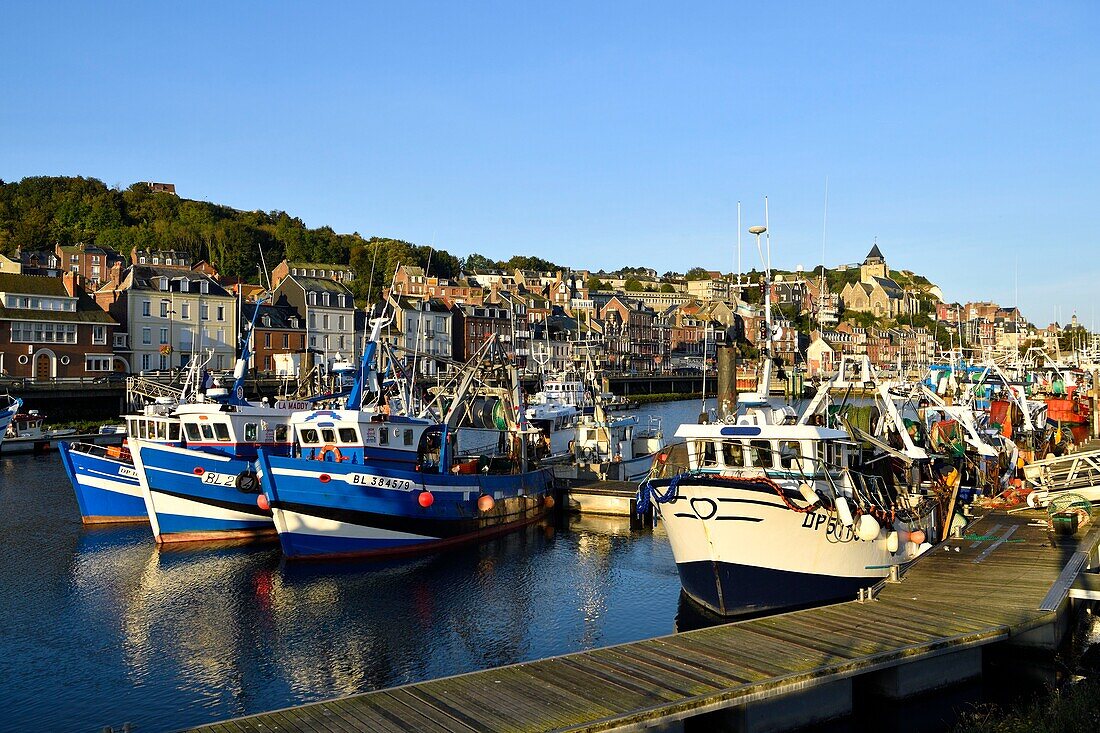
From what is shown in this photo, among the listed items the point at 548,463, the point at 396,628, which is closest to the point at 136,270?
the point at 548,463

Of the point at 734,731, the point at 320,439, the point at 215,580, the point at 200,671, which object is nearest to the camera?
the point at 734,731

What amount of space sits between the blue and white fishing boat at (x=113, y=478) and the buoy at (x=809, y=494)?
22771 millimetres

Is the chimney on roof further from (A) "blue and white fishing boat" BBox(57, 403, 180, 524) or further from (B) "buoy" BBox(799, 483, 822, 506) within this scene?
(B) "buoy" BBox(799, 483, 822, 506)

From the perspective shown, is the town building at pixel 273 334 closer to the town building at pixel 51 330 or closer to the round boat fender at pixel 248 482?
the town building at pixel 51 330

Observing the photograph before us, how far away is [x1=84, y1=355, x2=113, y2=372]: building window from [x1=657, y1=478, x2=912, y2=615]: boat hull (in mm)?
64666

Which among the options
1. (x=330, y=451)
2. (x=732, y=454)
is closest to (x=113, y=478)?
(x=330, y=451)

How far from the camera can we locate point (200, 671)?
734 inches

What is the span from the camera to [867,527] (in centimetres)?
1952

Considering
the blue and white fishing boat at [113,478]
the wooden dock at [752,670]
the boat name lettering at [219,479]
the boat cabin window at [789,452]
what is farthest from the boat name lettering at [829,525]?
the blue and white fishing boat at [113,478]

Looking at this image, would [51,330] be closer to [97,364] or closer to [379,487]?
[97,364]

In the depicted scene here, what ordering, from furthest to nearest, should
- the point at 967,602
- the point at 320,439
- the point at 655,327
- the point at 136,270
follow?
the point at 655,327 → the point at 136,270 → the point at 320,439 → the point at 967,602

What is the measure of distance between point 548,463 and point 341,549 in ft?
51.4

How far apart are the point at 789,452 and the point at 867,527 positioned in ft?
7.53

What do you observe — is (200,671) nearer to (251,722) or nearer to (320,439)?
(251,722)
